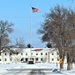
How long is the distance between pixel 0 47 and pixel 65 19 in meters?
32.3

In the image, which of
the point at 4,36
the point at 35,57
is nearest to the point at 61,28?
the point at 4,36

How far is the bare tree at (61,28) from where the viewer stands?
4641cm

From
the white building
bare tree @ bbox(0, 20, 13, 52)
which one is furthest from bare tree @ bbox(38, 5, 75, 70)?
the white building

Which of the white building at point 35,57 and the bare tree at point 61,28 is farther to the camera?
the white building at point 35,57

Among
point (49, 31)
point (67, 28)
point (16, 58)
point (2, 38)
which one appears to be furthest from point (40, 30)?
point (16, 58)

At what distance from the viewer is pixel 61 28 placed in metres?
47.4

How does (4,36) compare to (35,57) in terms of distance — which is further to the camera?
(35,57)

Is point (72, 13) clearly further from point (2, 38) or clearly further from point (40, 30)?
point (2, 38)

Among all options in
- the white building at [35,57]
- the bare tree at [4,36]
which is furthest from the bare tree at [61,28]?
the white building at [35,57]

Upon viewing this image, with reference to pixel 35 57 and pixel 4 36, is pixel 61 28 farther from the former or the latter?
pixel 35 57

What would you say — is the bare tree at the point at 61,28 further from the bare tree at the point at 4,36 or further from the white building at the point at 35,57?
the white building at the point at 35,57

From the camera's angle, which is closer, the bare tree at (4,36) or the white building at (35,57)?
the bare tree at (4,36)

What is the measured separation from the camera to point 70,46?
47125 mm

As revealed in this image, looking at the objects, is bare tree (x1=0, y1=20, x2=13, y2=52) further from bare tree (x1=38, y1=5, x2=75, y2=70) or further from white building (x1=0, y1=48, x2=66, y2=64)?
white building (x1=0, y1=48, x2=66, y2=64)
